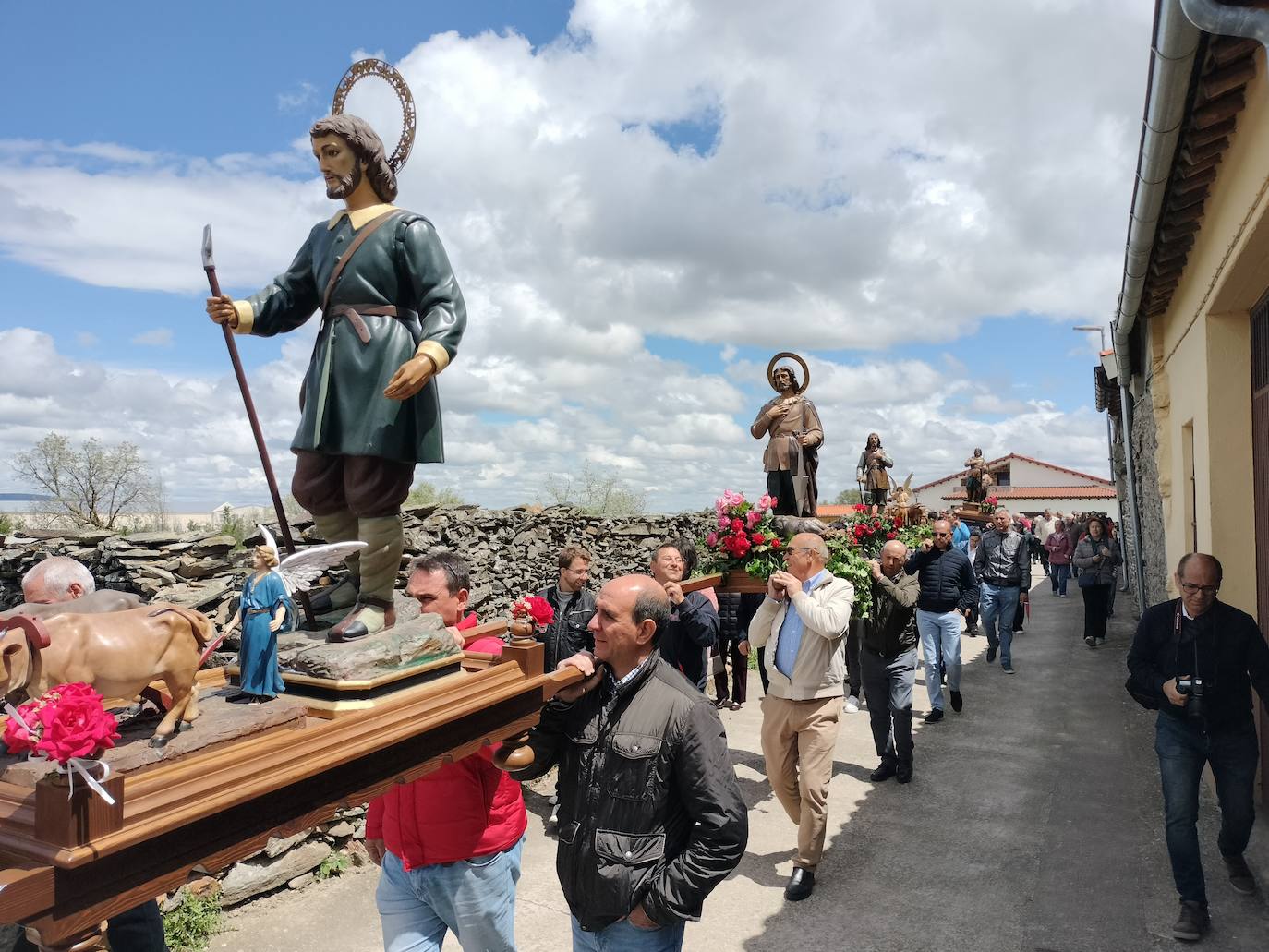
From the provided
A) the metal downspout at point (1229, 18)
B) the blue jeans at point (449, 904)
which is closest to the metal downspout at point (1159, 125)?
the metal downspout at point (1229, 18)

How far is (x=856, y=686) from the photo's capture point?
9352 millimetres

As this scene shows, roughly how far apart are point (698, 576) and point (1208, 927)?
3.27 meters

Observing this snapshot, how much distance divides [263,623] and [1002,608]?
10.3m

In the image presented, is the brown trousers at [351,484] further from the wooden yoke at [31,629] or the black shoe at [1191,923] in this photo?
the black shoe at [1191,923]

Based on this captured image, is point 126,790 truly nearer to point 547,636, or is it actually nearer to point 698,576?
point 547,636

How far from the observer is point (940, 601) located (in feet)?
27.4

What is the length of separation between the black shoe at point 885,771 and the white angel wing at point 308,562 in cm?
551

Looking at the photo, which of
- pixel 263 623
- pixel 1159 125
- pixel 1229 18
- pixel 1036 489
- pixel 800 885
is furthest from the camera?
pixel 1036 489

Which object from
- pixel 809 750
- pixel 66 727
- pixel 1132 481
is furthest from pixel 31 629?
pixel 1132 481

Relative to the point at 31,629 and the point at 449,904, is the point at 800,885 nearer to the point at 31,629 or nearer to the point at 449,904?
the point at 449,904

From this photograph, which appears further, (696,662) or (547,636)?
(696,662)

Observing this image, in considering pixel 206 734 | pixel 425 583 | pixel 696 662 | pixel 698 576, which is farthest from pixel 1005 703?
pixel 206 734

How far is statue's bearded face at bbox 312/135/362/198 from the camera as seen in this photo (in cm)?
261

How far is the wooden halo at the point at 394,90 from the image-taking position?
2896mm
